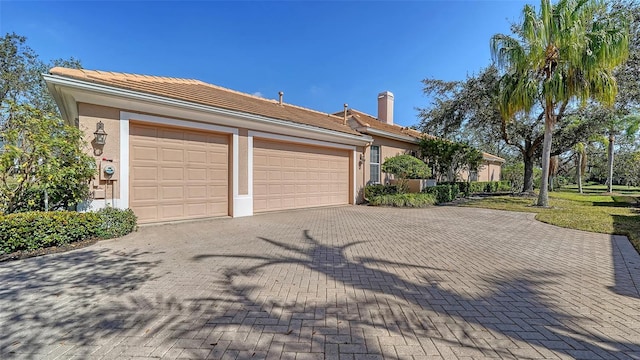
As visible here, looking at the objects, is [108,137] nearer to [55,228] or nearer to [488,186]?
[55,228]

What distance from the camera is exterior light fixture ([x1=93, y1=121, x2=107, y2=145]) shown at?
625 centimetres

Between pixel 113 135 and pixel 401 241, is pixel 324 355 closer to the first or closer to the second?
pixel 401 241

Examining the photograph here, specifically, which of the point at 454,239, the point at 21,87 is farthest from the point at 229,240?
the point at 21,87

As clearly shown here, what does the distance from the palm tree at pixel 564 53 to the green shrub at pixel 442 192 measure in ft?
14.2

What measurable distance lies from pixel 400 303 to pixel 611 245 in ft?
20.0

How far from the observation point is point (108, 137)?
6.45 metres

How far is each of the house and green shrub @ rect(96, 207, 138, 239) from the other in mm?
589

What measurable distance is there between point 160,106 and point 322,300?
21.7 ft

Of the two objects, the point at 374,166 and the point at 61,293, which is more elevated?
the point at 374,166

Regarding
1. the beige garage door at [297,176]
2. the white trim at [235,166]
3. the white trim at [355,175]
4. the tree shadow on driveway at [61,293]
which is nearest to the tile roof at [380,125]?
the white trim at [355,175]

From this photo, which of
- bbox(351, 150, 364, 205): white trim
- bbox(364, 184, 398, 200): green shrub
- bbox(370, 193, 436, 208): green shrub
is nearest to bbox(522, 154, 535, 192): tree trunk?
bbox(370, 193, 436, 208): green shrub

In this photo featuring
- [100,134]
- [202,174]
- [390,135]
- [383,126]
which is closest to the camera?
[100,134]

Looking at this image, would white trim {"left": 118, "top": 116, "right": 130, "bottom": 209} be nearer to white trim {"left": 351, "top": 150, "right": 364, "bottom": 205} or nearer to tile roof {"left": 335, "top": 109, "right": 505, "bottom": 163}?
white trim {"left": 351, "top": 150, "right": 364, "bottom": 205}

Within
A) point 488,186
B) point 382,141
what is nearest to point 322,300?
point 382,141
